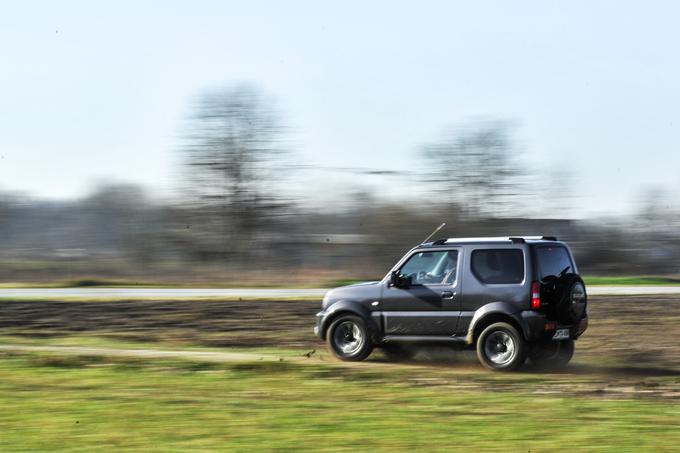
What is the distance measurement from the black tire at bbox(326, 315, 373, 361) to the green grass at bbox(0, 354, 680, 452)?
105 cm

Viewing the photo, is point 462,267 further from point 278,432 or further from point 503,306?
point 278,432

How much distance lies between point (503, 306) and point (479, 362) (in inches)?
65.9

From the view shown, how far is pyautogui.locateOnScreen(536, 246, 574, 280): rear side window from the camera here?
14.4 m

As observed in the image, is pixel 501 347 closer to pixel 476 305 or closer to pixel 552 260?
pixel 476 305

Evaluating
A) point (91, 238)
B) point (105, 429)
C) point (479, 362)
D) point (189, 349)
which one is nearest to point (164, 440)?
point (105, 429)

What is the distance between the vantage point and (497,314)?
14.4 m

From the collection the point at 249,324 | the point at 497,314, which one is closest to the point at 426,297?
the point at 497,314

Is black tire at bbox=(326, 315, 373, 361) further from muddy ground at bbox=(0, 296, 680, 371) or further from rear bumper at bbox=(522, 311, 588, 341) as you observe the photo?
muddy ground at bbox=(0, 296, 680, 371)

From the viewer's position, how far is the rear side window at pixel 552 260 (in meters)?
14.4

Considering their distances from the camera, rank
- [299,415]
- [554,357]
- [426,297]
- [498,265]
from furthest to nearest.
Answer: [554,357] → [426,297] → [498,265] → [299,415]

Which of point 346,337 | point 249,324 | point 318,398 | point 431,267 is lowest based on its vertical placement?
point 249,324

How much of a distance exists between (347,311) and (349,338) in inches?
18.6

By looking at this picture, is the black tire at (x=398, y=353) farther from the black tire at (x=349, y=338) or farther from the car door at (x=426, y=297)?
the car door at (x=426, y=297)

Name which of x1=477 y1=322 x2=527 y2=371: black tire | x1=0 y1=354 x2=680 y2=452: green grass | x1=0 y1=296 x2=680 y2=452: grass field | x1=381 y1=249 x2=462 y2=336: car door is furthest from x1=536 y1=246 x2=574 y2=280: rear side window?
x1=0 y1=354 x2=680 y2=452: green grass
